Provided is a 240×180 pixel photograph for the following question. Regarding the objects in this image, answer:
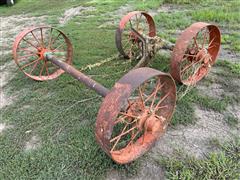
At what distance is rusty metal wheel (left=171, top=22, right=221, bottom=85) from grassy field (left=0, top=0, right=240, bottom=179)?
0.21 metres

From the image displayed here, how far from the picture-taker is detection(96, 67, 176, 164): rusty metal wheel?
2311mm

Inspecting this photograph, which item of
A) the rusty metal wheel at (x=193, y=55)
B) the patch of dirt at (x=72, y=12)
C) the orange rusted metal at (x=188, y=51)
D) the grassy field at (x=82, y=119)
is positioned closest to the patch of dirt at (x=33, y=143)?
the grassy field at (x=82, y=119)

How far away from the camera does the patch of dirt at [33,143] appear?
3.07m

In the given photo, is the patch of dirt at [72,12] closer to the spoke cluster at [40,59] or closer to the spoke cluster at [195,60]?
the spoke cluster at [40,59]

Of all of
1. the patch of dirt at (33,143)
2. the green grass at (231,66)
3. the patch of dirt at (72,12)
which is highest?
the patch of dirt at (72,12)

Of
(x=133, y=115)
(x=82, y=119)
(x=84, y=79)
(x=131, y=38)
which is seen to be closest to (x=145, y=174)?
(x=133, y=115)

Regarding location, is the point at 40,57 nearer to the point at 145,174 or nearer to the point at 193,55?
the point at 193,55

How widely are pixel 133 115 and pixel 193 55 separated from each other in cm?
166

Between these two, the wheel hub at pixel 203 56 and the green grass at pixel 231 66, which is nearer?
the wheel hub at pixel 203 56

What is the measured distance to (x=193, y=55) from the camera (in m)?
3.85

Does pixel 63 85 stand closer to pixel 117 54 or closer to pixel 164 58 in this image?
pixel 117 54

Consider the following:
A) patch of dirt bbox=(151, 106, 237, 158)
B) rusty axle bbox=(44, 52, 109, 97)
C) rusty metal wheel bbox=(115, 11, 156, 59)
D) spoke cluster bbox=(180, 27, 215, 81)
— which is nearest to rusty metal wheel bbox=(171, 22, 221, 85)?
spoke cluster bbox=(180, 27, 215, 81)

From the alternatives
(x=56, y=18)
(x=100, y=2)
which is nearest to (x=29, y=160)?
(x=56, y=18)

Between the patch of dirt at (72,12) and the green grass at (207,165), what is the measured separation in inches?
216
